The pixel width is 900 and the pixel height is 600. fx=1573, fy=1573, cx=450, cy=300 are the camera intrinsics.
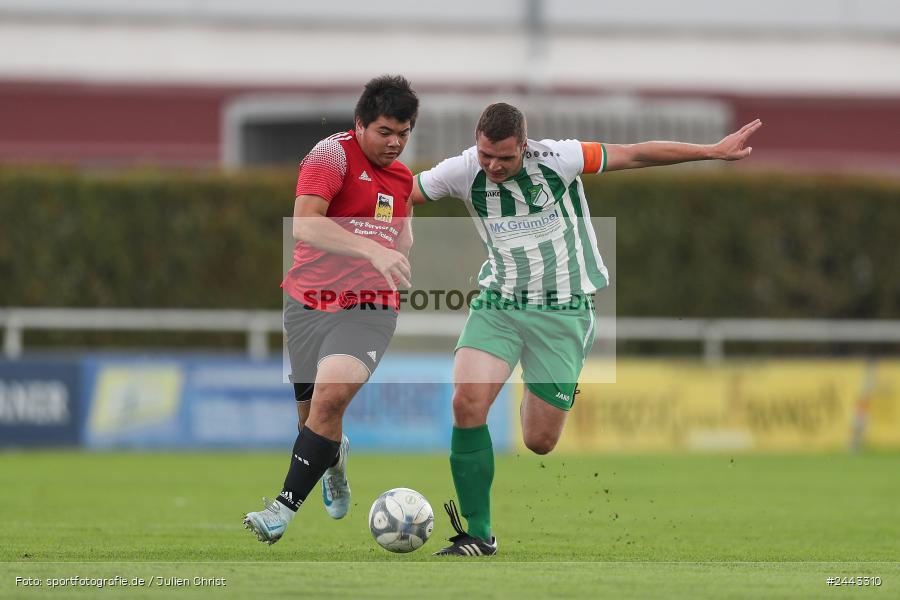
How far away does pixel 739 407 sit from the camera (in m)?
17.6

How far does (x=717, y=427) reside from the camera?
17516 mm

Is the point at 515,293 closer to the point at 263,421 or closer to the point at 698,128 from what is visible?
the point at 263,421

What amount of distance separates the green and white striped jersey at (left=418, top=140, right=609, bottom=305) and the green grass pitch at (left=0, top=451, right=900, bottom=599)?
1.45m

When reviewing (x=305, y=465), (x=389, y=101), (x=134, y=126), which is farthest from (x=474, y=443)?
(x=134, y=126)

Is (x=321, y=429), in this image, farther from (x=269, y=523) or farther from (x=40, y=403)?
(x=40, y=403)

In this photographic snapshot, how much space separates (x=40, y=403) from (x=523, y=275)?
897 cm

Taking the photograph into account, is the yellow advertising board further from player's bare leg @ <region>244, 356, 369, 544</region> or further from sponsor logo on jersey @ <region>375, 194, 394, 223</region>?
player's bare leg @ <region>244, 356, 369, 544</region>

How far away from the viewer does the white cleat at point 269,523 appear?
7.87 meters

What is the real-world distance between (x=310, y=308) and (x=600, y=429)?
9.03 m

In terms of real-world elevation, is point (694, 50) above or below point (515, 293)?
above

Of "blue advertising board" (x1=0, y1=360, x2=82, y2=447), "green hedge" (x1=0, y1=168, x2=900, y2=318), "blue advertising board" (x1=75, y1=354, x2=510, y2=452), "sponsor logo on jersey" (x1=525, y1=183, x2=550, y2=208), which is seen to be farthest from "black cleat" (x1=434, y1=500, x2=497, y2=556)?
"green hedge" (x1=0, y1=168, x2=900, y2=318)

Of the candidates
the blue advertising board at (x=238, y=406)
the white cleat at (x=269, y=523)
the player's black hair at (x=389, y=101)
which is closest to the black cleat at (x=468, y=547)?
the white cleat at (x=269, y=523)

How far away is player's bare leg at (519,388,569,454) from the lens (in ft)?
29.0

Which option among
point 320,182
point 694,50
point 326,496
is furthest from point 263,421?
point 694,50
